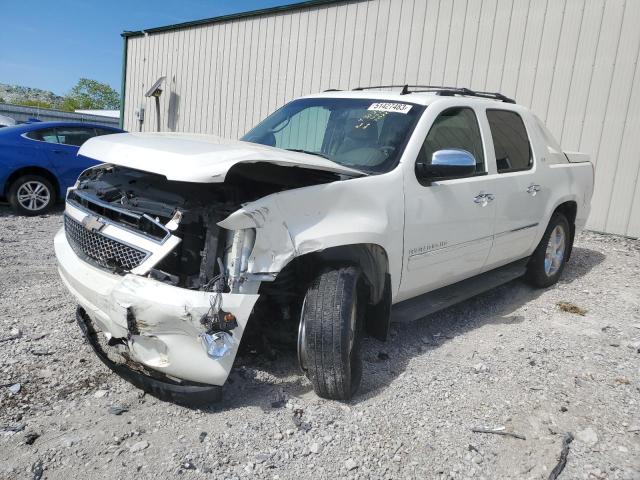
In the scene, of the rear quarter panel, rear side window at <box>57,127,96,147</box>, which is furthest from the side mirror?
rear side window at <box>57,127,96,147</box>

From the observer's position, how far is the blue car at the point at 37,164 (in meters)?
8.10

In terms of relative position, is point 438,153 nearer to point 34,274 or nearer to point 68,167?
point 34,274

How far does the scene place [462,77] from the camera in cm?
900

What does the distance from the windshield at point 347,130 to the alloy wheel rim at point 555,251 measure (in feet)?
8.35

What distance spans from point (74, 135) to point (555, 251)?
24.9ft

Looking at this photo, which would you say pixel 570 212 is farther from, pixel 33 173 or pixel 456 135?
pixel 33 173

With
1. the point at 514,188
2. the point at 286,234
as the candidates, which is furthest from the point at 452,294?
the point at 286,234

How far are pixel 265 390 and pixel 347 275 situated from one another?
85cm

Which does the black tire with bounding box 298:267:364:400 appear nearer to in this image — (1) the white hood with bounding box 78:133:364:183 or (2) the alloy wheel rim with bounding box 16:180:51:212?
(1) the white hood with bounding box 78:133:364:183

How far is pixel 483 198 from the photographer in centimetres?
402

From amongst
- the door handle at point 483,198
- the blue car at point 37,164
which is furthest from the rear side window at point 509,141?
the blue car at point 37,164

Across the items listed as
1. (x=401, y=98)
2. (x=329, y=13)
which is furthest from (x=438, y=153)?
(x=329, y=13)

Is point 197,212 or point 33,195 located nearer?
point 197,212

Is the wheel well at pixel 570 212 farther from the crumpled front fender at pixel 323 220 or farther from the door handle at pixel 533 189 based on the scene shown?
the crumpled front fender at pixel 323 220
